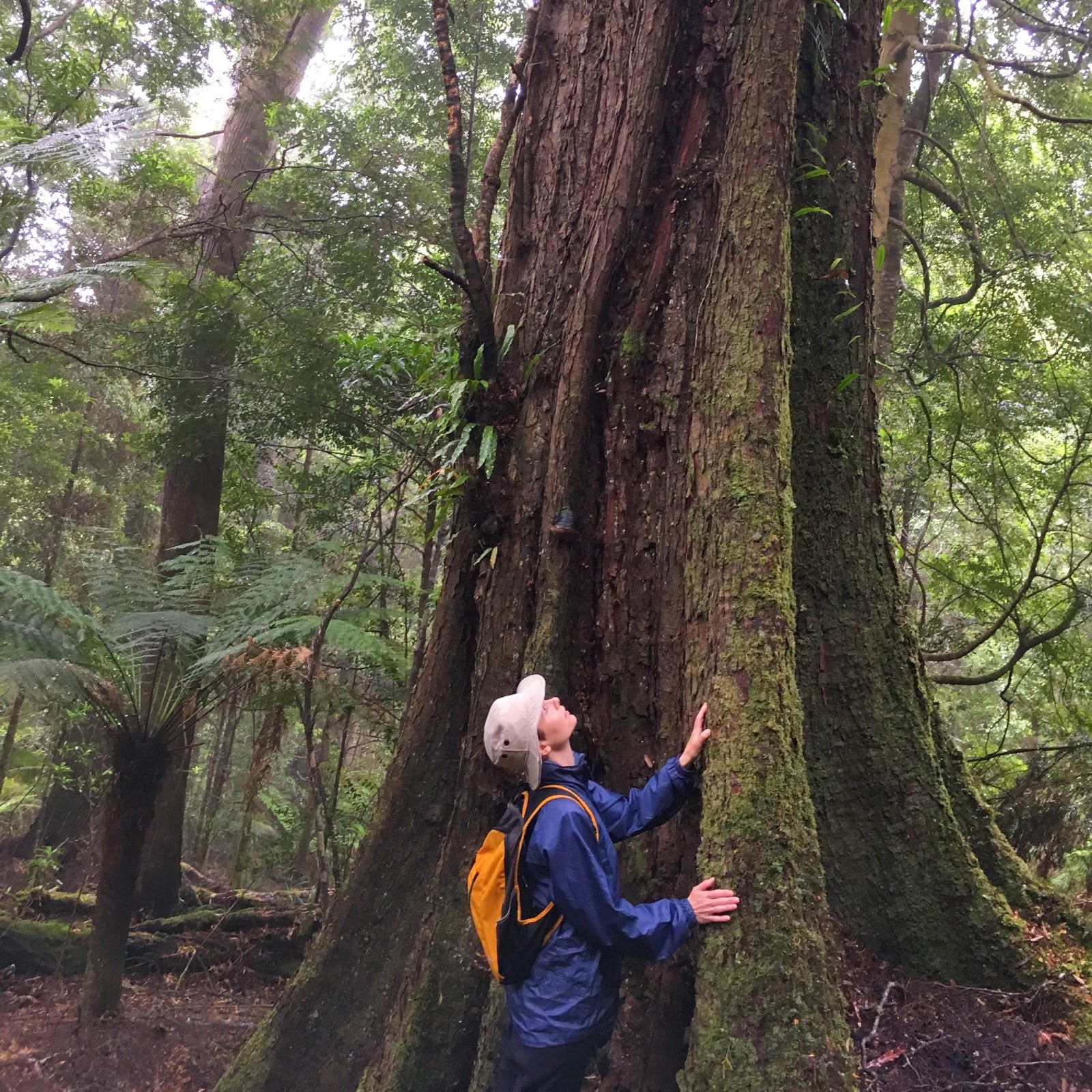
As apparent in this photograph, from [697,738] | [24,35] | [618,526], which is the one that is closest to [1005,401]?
[618,526]

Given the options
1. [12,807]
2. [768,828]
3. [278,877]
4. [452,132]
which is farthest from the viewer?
[278,877]

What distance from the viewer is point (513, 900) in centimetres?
229

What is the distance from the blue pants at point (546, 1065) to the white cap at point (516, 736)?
750mm

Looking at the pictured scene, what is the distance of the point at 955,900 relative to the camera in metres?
2.88

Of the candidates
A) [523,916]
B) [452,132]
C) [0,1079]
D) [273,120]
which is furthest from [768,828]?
[273,120]

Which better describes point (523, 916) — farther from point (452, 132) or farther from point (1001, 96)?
point (1001, 96)

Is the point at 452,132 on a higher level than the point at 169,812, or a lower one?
higher

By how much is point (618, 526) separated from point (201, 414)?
5.10 meters

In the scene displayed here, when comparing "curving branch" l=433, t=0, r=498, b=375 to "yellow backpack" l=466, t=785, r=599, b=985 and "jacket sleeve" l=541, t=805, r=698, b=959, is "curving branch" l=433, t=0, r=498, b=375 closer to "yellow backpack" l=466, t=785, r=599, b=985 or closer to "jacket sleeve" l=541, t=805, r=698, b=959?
"yellow backpack" l=466, t=785, r=599, b=985

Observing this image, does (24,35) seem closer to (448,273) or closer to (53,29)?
(448,273)

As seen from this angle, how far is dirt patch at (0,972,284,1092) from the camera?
405 cm

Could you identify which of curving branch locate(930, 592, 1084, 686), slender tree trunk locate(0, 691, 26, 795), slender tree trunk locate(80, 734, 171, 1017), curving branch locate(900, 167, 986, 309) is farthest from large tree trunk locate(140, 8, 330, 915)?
curving branch locate(900, 167, 986, 309)

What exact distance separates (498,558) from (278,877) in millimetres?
8481

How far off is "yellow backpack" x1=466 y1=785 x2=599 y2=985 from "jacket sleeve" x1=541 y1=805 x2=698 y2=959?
10cm
